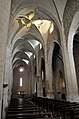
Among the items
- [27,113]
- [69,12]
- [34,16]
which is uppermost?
[34,16]

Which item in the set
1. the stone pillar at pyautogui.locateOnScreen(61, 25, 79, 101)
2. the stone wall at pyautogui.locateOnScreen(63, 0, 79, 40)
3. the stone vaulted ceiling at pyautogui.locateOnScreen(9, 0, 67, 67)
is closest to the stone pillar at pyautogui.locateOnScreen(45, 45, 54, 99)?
the stone vaulted ceiling at pyautogui.locateOnScreen(9, 0, 67, 67)

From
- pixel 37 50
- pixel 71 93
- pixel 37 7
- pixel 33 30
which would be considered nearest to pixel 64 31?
pixel 37 7

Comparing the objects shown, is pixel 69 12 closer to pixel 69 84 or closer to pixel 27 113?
Result: pixel 69 84

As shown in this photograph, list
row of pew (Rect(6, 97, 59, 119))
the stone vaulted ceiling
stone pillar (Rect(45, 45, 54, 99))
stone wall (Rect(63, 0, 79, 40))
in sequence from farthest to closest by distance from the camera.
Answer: stone pillar (Rect(45, 45, 54, 99))
the stone vaulted ceiling
stone wall (Rect(63, 0, 79, 40))
row of pew (Rect(6, 97, 59, 119))

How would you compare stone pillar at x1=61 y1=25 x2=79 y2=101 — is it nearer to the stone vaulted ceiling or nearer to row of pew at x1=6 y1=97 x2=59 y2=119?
the stone vaulted ceiling

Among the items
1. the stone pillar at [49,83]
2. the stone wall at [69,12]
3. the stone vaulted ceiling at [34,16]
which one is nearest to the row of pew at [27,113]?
the stone vaulted ceiling at [34,16]

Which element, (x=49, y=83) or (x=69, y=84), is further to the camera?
(x=49, y=83)

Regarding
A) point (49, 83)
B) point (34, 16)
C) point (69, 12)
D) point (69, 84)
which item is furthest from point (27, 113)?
point (34, 16)

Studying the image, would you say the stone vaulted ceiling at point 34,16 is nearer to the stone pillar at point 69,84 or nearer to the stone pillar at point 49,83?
the stone pillar at point 49,83

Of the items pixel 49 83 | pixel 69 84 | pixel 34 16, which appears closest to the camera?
pixel 69 84

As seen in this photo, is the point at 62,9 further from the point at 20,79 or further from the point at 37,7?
the point at 20,79

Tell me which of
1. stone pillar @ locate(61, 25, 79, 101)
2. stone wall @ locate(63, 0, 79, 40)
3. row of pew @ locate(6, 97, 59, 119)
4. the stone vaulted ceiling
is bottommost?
row of pew @ locate(6, 97, 59, 119)

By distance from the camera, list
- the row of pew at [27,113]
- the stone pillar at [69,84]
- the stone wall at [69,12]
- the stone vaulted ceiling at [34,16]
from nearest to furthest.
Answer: the row of pew at [27,113], the stone pillar at [69,84], the stone wall at [69,12], the stone vaulted ceiling at [34,16]

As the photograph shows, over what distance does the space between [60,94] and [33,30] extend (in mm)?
9591
